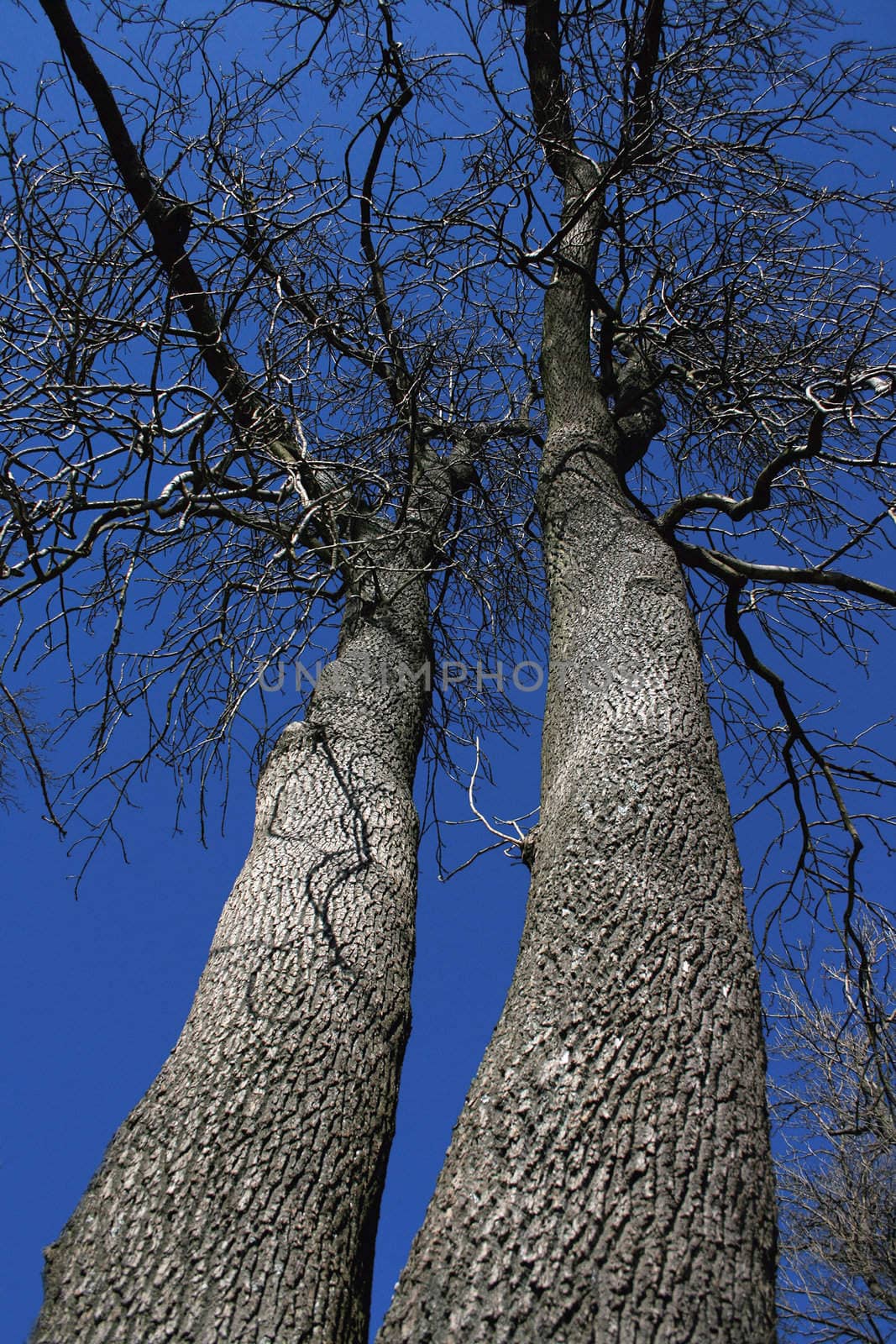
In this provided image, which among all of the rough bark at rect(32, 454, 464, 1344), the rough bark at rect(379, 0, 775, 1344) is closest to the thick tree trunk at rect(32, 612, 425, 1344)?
the rough bark at rect(32, 454, 464, 1344)

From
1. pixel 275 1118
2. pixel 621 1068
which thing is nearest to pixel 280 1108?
pixel 275 1118

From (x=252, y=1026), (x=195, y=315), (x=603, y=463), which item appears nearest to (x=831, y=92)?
(x=603, y=463)

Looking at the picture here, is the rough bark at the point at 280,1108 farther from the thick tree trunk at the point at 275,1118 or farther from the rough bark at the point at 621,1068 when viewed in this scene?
the rough bark at the point at 621,1068

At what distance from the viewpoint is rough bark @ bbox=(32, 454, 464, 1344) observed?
4.55ft

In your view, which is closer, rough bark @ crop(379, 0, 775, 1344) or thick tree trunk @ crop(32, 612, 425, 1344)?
rough bark @ crop(379, 0, 775, 1344)

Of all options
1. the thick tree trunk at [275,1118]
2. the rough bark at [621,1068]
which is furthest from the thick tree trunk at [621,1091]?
the thick tree trunk at [275,1118]

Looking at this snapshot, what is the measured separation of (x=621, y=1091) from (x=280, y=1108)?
0.62 metres

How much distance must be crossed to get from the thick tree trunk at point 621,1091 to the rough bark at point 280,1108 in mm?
277

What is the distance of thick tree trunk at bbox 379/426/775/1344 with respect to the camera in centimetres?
121

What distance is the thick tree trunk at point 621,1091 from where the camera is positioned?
3.98ft

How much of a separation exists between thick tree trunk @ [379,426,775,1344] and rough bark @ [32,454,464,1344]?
0.91 feet

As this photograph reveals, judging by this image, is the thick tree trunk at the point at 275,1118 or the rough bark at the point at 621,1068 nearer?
the rough bark at the point at 621,1068

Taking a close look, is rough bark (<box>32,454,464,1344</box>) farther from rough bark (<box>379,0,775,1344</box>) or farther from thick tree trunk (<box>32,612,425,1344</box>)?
rough bark (<box>379,0,775,1344</box>)

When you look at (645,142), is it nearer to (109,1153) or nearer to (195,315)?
(195,315)
